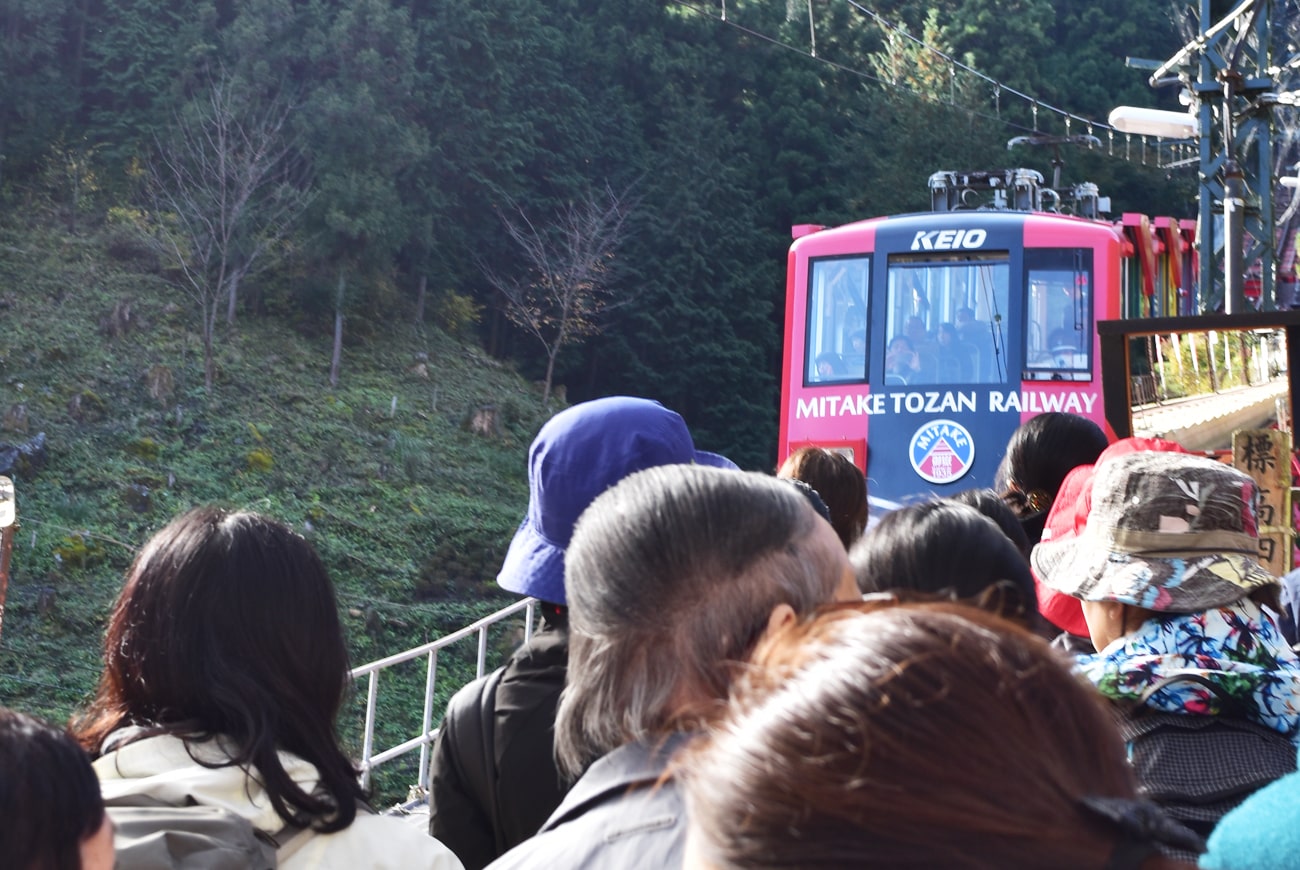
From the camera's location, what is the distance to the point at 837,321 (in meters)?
12.0

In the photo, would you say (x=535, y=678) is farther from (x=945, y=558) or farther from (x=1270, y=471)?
(x=1270, y=471)

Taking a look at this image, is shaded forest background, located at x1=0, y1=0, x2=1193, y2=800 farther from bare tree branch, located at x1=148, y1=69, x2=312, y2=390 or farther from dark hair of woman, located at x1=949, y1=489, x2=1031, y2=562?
dark hair of woman, located at x1=949, y1=489, x2=1031, y2=562

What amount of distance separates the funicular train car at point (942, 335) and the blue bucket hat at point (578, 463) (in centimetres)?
869

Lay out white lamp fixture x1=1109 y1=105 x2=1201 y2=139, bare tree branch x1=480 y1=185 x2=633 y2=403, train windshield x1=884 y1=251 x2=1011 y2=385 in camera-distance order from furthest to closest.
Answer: bare tree branch x1=480 y1=185 x2=633 y2=403 → white lamp fixture x1=1109 y1=105 x2=1201 y2=139 → train windshield x1=884 y1=251 x2=1011 y2=385

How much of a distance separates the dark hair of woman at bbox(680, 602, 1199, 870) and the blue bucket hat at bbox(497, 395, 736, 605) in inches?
52.1

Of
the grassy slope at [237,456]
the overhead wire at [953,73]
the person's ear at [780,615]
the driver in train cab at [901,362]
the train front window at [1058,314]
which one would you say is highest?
the overhead wire at [953,73]

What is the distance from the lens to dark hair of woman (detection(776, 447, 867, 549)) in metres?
3.23

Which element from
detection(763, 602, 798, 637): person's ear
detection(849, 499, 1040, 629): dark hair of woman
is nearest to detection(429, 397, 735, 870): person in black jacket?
detection(849, 499, 1040, 629): dark hair of woman

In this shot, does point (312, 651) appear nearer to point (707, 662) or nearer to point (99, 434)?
point (707, 662)

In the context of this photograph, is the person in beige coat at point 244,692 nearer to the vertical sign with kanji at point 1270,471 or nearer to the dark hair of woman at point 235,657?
the dark hair of woman at point 235,657

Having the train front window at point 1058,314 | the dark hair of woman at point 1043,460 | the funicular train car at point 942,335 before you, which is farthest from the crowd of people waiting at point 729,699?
the train front window at point 1058,314

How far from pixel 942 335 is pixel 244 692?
34.2ft

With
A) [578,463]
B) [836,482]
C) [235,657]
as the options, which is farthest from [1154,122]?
[235,657]

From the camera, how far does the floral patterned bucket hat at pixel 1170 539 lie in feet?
6.69
